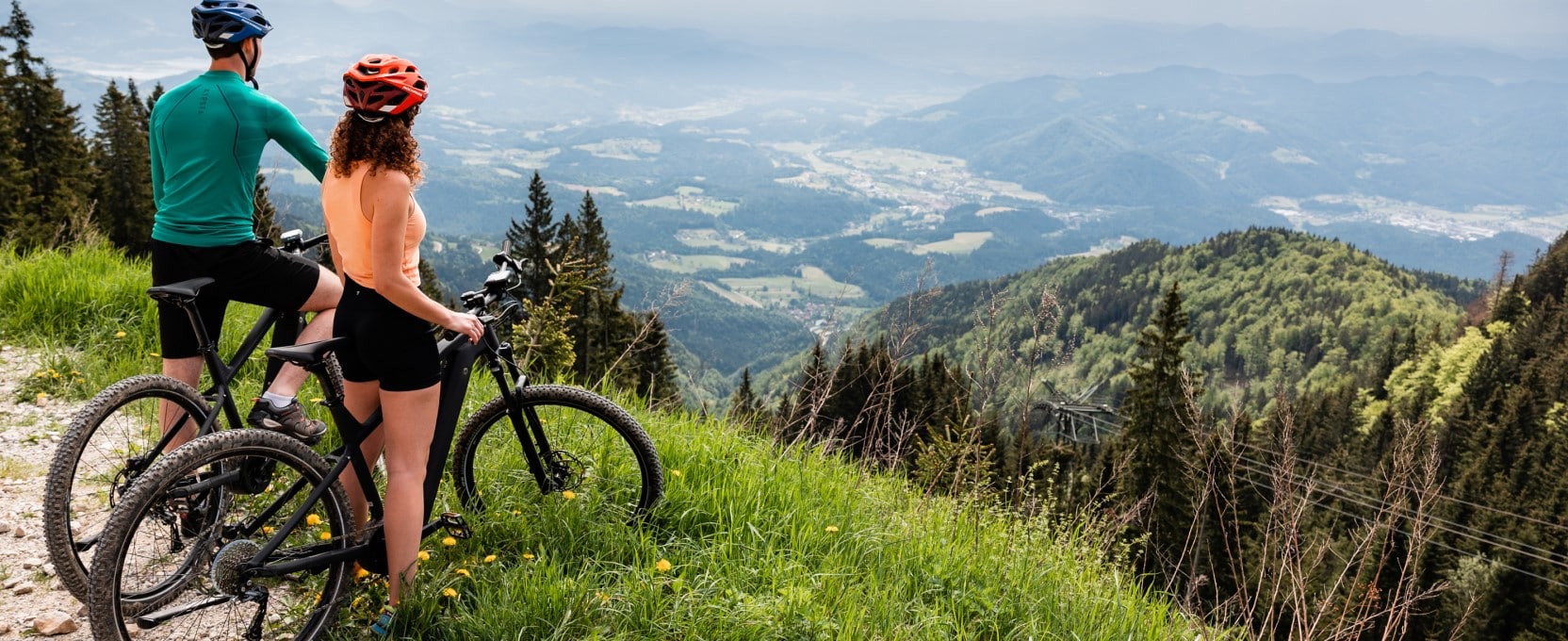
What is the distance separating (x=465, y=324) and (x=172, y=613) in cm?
142

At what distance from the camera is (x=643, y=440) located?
3.89 metres

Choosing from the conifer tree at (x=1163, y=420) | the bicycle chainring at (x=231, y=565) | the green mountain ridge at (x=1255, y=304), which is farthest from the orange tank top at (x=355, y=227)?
the green mountain ridge at (x=1255, y=304)

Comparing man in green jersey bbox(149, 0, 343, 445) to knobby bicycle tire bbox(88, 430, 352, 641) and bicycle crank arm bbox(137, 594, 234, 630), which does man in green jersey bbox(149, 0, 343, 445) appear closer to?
knobby bicycle tire bbox(88, 430, 352, 641)

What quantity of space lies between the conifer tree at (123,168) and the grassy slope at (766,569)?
43.5m

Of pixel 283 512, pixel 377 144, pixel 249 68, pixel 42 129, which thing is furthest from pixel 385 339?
pixel 42 129

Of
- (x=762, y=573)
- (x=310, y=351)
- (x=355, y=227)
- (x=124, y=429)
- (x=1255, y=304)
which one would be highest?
(x=355, y=227)

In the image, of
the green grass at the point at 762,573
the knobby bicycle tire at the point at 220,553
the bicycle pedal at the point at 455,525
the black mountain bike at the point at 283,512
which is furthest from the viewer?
the bicycle pedal at the point at 455,525

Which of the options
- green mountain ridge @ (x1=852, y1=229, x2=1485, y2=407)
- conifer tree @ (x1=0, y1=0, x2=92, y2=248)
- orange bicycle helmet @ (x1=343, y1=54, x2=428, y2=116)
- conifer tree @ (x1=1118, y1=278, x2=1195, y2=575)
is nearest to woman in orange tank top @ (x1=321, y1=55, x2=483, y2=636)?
orange bicycle helmet @ (x1=343, y1=54, x2=428, y2=116)

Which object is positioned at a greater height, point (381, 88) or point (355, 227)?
point (381, 88)

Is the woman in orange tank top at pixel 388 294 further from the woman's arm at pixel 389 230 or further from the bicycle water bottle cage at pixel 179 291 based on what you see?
the bicycle water bottle cage at pixel 179 291

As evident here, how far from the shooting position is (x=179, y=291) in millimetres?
3543

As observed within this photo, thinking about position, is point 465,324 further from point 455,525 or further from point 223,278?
point 223,278

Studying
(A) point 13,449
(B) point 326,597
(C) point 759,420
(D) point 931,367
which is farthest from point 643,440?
(D) point 931,367

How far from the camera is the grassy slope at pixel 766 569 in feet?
10.6
